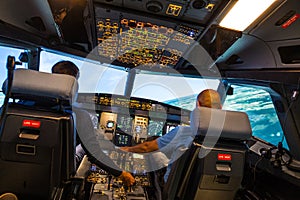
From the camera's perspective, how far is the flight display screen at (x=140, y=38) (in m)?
2.32

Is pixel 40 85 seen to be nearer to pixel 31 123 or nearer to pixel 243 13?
pixel 31 123

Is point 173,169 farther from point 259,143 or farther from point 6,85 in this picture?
point 259,143

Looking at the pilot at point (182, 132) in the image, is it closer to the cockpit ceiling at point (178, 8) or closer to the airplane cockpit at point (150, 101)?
the airplane cockpit at point (150, 101)

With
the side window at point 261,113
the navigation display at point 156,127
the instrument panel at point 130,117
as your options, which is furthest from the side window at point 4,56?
the side window at point 261,113

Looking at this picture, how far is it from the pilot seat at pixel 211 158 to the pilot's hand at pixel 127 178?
1.15 feet

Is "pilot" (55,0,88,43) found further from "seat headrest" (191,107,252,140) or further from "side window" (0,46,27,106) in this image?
"seat headrest" (191,107,252,140)

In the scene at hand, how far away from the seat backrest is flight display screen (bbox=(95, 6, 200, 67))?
97 cm

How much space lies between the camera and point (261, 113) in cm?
296

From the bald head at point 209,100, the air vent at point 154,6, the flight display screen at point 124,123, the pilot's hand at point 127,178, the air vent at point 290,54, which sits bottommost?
the pilot's hand at point 127,178

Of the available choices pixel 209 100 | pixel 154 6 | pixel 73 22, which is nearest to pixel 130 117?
pixel 73 22

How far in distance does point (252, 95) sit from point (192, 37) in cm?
120

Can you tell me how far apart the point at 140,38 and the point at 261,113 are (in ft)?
5.60

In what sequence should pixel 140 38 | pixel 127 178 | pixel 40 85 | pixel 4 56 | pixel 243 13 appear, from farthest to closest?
pixel 140 38 < pixel 4 56 < pixel 127 178 < pixel 243 13 < pixel 40 85

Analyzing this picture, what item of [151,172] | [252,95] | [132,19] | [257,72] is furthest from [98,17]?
[252,95]
